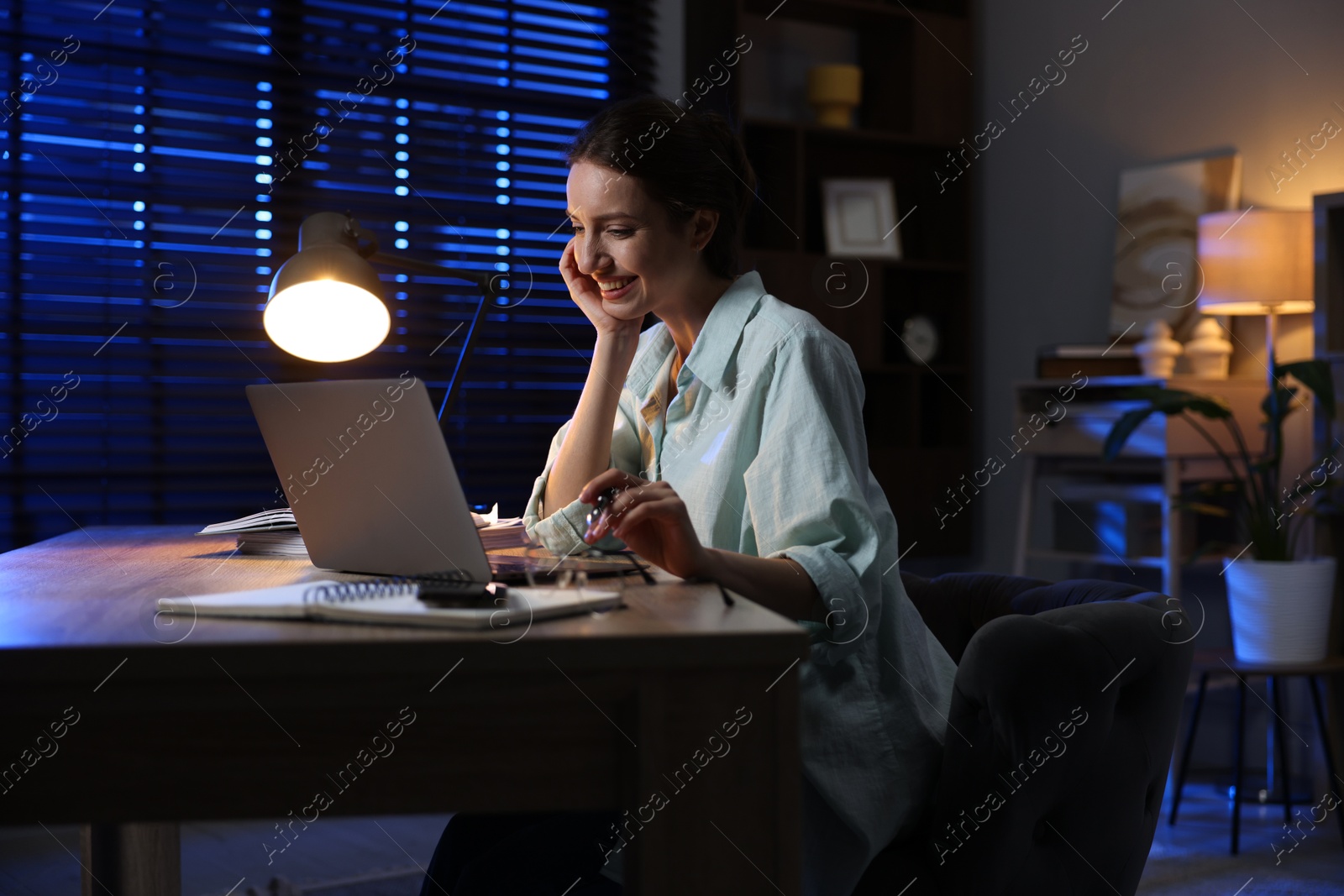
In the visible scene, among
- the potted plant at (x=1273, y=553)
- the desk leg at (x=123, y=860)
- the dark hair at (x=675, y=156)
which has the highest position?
the dark hair at (x=675, y=156)

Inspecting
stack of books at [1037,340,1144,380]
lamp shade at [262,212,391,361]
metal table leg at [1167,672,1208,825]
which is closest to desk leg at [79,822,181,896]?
lamp shade at [262,212,391,361]

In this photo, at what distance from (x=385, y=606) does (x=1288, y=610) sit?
256cm

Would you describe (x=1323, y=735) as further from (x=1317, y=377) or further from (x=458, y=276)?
(x=458, y=276)

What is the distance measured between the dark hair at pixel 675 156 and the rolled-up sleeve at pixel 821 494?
307mm

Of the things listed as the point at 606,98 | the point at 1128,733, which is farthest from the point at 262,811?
the point at 606,98

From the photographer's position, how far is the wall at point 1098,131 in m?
3.28

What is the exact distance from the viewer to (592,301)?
159cm

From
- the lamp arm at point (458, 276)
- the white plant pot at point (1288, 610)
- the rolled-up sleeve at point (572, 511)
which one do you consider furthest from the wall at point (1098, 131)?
the lamp arm at point (458, 276)

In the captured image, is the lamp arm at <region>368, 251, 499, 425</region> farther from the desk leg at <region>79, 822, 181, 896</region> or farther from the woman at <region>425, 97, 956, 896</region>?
the desk leg at <region>79, 822, 181, 896</region>

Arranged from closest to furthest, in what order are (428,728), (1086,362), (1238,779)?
(428,728), (1238,779), (1086,362)

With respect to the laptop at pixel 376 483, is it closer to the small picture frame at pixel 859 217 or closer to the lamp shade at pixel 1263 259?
the lamp shade at pixel 1263 259

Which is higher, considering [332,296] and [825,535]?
[332,296]

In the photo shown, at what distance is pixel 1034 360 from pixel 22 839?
340cm

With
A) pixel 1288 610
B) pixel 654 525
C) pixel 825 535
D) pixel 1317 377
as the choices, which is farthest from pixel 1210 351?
pixel 654 525
